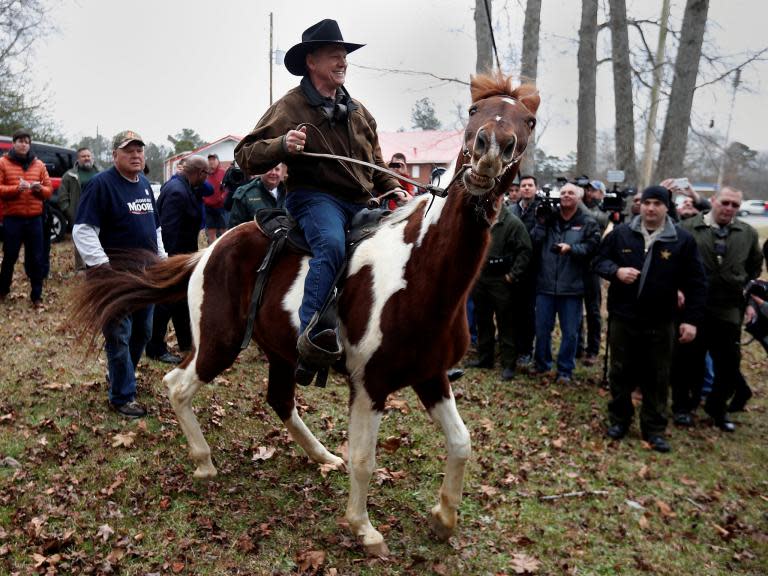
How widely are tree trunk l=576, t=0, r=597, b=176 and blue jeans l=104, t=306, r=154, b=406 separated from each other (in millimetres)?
11228

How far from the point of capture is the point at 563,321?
26.0ft

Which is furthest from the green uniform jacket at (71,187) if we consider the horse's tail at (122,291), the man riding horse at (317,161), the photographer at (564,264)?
the man riding horse at (317,161)

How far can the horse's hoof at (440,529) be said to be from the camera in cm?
420

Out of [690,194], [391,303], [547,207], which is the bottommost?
[391,303]

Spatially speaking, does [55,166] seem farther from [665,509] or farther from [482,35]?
[665,509]

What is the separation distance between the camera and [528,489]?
5.19 metres

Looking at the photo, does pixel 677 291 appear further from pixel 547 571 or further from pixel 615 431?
pixel 547 571

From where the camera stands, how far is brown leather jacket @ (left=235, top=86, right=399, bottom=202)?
391cm

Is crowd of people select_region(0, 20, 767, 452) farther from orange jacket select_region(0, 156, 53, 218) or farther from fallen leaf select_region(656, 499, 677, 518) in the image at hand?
fallen leaf select_region(656, 499, 677, 518)

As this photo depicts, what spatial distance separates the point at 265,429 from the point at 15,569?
2.50 meters

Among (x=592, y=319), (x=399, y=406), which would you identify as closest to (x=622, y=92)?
(x=592, y=319)

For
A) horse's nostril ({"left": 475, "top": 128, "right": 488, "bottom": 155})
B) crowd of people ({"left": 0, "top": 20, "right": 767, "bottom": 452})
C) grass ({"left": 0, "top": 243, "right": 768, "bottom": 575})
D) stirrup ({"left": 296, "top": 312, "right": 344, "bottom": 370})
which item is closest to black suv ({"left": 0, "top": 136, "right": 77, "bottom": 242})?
crowd of people ({"left": 0, "top": 20, "right": 767, "bottom": 452})

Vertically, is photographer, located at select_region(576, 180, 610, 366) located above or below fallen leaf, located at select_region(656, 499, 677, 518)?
above

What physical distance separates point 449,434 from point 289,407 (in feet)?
5.21
